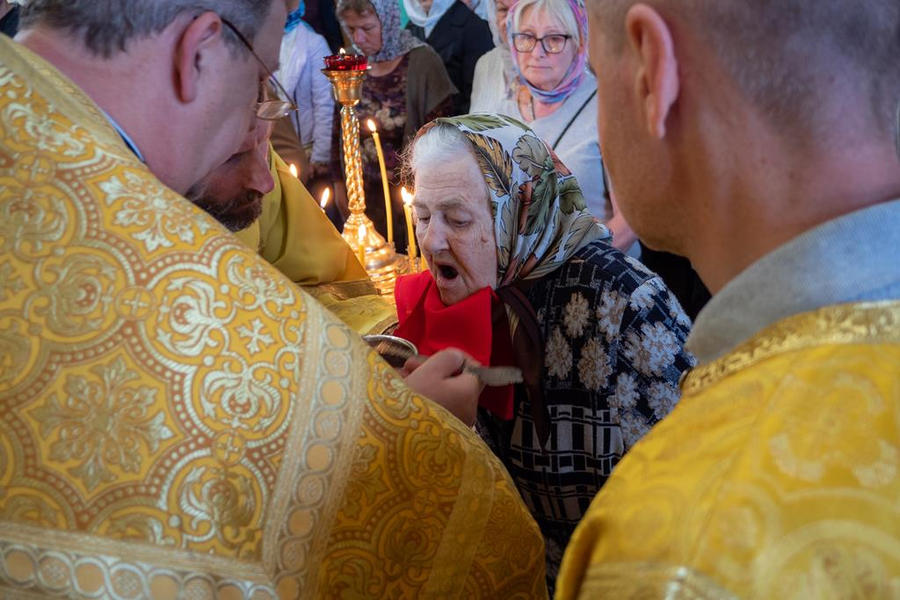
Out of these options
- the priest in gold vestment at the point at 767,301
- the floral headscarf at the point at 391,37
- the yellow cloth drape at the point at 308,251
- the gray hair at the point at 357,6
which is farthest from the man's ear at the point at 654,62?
the gray hair at the point at 357,6

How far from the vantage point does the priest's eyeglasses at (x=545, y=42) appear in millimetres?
3867

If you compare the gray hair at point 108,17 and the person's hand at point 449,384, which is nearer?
the gray hair at point 108,17

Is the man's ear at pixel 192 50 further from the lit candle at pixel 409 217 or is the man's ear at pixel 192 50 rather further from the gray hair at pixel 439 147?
the lit candle at pixel 409 217

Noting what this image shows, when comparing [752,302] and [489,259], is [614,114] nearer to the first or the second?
[752,302]

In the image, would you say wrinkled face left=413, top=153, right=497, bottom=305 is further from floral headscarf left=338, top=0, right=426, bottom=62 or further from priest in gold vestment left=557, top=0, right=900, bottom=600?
floral headscarf left=338, top=0, right=426, bottom=62

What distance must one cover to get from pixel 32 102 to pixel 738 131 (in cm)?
76

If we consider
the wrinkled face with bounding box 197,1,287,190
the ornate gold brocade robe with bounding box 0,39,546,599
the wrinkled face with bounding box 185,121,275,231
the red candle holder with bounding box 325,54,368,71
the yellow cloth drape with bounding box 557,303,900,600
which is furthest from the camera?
the red candle holder with bounding box 325,54,368,71

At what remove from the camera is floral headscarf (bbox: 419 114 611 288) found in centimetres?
224

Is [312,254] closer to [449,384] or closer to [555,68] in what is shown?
[449,384]

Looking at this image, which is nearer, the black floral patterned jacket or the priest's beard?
the priest's beard

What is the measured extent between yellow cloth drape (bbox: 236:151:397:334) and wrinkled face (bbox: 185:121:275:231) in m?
0.52

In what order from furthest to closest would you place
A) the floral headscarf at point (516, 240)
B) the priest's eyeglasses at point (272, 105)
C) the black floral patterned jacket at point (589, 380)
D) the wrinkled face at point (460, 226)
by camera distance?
the wrinkled face at point (460, 226) < the floral headscarf at point (516, 240) < the black floral patterned jacket at point (589, 380) < the priest's eyeglasses at point (272, 105)

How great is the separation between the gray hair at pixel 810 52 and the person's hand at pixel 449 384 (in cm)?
76

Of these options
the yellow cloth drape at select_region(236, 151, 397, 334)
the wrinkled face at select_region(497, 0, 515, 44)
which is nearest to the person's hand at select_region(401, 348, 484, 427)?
the yellow cloth drape at select_region(236, 151, 397, 334)
